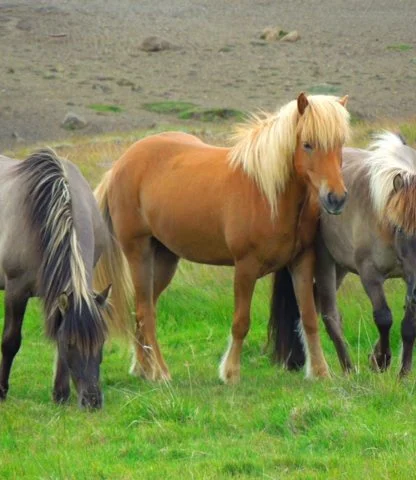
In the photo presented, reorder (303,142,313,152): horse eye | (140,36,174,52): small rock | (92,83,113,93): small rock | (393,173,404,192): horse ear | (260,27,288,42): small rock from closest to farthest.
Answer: (393,173,404,192): horse ear, (303,142,313,152): horse eye, (92,83,113,93): small rock, (140,36,174,52): small rock, (260,27,288,42): small rock

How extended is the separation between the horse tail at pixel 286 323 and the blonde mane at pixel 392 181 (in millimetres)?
1185

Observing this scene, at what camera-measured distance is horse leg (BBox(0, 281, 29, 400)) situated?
26.4ft

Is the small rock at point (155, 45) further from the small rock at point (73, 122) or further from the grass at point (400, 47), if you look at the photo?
the small rock at point (73, 122)

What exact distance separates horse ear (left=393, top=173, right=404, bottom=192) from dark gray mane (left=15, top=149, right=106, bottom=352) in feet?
7.07

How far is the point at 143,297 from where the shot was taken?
948cm

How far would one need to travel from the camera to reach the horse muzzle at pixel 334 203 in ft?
25.7

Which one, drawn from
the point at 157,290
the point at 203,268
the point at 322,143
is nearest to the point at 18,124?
the point at 203,268

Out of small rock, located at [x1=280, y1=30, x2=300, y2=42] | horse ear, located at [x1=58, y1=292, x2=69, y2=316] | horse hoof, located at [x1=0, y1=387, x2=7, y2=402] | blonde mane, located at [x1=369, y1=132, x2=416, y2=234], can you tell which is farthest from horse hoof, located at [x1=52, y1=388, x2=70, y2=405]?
small rock, located at [x1=280, y1=30, x2=300, y2=42]

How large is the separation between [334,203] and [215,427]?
73.8 inches

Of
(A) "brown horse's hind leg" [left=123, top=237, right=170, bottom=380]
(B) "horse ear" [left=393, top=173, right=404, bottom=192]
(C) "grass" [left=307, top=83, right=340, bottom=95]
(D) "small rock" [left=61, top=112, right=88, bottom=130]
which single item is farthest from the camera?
(C) "grass" [left=307, top=83, right=340, bottom=95]

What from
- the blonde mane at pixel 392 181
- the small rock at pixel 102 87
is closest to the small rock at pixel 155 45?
the small rock at pixel 102 87

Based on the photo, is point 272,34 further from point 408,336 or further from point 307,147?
point 408,336

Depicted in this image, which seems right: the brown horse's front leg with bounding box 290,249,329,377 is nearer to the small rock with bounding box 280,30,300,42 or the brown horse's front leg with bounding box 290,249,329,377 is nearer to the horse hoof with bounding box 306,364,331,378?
the horse hoof with bounding box 306,364,331,378

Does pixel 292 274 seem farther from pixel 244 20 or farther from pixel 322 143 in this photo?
pixel 244 20
